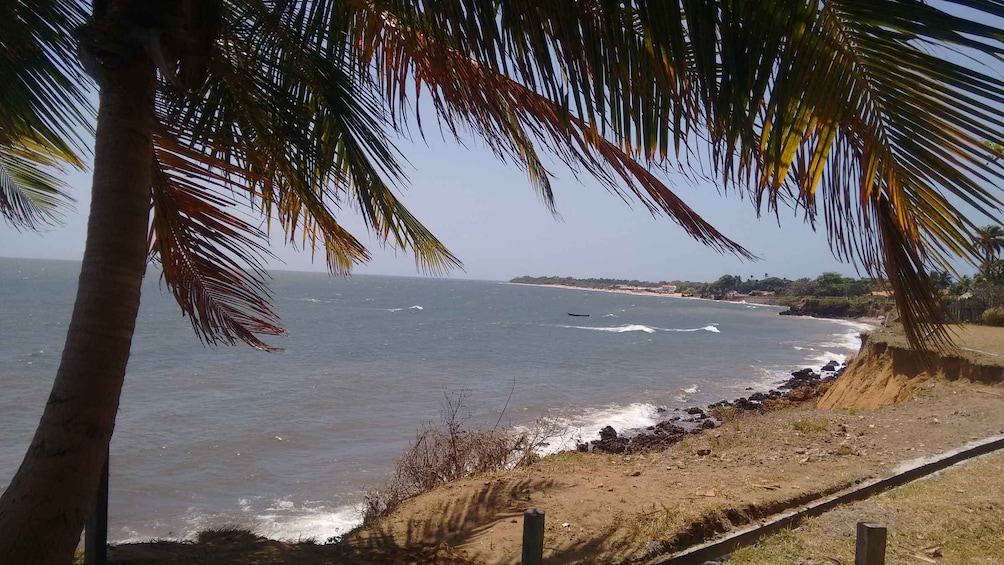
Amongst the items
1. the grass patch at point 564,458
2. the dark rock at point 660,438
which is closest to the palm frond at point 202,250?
the grass patch at point 564,458

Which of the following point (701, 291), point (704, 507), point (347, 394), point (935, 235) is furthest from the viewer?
point (701, 291)

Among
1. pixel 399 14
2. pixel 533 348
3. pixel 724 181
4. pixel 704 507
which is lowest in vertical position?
pixel 533 348

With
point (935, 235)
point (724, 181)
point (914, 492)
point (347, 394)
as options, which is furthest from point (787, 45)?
point (347, 394)

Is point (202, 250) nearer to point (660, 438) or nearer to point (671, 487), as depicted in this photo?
point (671, 487)

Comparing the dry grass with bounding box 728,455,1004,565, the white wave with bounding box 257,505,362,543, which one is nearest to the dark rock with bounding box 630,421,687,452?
the white wave with bounding box 257,505,362,543

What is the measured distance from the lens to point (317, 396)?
24.0m

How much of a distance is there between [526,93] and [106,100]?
1.50 metres

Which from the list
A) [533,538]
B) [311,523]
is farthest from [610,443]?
[533,538]

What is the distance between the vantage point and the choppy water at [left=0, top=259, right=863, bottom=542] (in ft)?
42.2

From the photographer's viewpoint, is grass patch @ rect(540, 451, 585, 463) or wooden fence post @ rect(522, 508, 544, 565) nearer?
wooden fence post @ rect(522, 508, 544, 565)

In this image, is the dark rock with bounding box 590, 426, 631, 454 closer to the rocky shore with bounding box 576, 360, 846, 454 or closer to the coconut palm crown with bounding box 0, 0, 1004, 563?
the rocky shore with bounding box 576, 360, 846, 454

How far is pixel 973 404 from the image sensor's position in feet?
34.2

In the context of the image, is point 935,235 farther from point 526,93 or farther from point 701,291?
point 701,291

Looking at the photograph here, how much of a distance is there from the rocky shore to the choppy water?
1261 mm
